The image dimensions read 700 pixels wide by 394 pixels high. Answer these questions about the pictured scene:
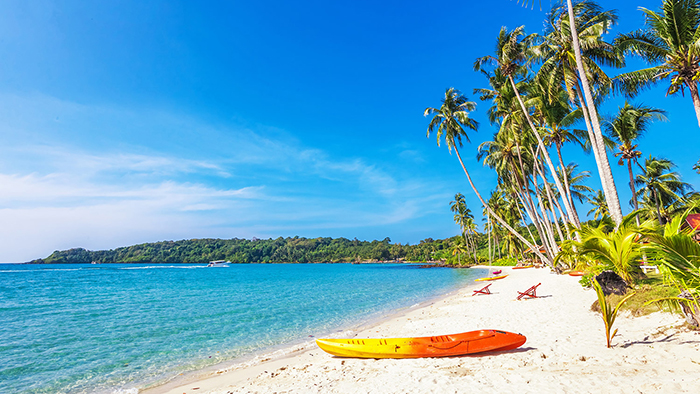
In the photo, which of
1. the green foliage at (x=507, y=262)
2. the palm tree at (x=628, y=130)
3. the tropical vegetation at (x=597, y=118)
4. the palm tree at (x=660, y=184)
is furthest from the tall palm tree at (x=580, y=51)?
the green foliage at (x=507, y=262)

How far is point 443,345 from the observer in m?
7.02

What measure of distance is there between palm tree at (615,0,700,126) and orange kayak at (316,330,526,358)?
11.3 meters

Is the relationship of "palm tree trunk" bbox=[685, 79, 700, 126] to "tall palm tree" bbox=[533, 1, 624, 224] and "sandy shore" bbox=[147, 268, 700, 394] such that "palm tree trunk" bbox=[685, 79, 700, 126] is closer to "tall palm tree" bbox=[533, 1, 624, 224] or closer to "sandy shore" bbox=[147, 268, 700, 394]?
"tall palm tree" bbox=[533, 1, 624, 224]

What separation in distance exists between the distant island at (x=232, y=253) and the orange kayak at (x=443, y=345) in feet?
453

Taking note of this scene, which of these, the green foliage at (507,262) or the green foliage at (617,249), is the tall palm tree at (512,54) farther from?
the green foliage at (507,262)

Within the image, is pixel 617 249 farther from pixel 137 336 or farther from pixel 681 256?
pixel 137 336

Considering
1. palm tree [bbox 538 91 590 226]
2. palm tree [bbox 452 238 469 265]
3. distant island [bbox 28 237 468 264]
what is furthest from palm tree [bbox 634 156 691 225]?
distant island [bbox 28 237 468 264]

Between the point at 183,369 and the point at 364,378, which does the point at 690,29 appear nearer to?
the point at 364,378

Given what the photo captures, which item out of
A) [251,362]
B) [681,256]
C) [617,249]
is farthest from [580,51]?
[251,362]

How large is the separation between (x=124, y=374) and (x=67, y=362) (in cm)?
280

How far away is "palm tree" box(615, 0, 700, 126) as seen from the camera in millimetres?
10703

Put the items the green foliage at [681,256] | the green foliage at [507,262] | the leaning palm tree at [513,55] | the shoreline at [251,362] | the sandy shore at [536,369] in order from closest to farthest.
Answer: the sandy shore at [536,369], the green foliage at [681,256], the shoreline at [251,362], the leaning palm tree at [513,55], the green foliage at [507,262]

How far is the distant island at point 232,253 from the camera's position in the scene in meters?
153

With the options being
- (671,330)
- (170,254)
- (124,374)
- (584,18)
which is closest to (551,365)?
(671,330)
